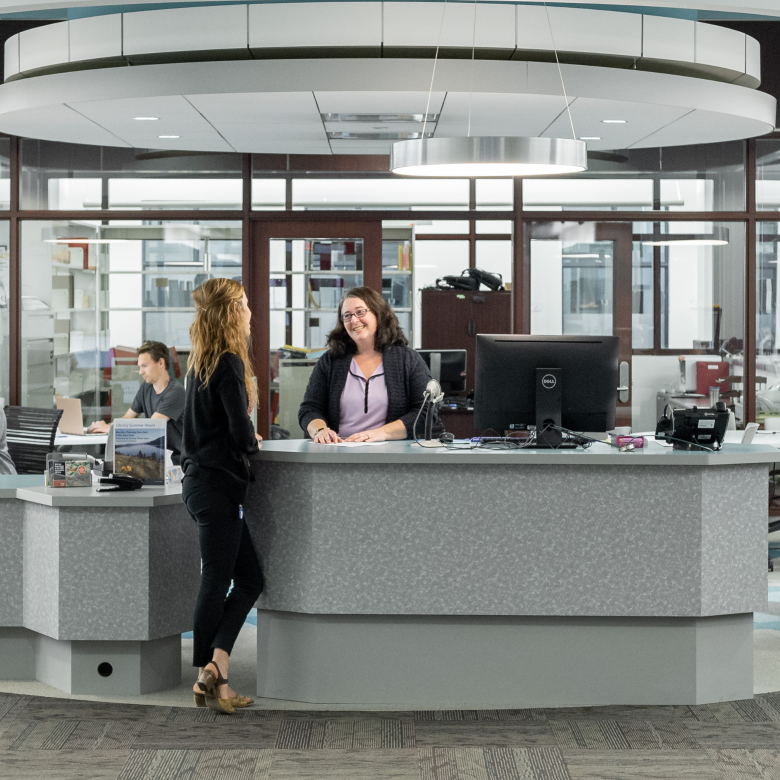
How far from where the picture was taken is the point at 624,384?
845cm

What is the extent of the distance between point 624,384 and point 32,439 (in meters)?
4.56

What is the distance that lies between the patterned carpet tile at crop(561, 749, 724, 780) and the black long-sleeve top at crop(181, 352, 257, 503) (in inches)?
62.4

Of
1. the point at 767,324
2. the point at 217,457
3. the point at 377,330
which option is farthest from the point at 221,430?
the point at 767,324

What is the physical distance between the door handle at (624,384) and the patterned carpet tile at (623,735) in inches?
183

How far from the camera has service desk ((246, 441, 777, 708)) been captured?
4062 millimetres

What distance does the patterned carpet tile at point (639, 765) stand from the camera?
3.51 metres

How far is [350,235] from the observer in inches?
328


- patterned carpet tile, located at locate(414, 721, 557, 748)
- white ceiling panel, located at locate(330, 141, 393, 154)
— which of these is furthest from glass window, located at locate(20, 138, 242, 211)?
patterned carpet tile, located at locate(414, 721, 557, 748)

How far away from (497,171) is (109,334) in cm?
457

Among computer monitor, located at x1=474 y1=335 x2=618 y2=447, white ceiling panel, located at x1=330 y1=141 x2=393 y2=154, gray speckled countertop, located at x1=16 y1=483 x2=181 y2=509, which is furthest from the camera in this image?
white ceiling panel, located at x1=330 y1=141 x2=393 y2=154

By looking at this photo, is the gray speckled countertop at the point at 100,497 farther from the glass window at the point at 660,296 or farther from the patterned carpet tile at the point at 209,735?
the glass window at the point at 660,296

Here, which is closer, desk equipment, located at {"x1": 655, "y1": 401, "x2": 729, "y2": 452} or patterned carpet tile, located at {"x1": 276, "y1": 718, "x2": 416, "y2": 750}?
patterned carpet tile, located at {"x1": 276, "y1": 718, "x2": 416, "y2": 750}

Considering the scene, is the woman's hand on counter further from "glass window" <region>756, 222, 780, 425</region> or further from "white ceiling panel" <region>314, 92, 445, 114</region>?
"glass window" <region>756, 222, 780, 425</region>

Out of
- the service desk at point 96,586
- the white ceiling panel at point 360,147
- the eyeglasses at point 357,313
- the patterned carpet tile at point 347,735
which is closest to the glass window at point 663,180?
the white ceiling panel at point 360,147
